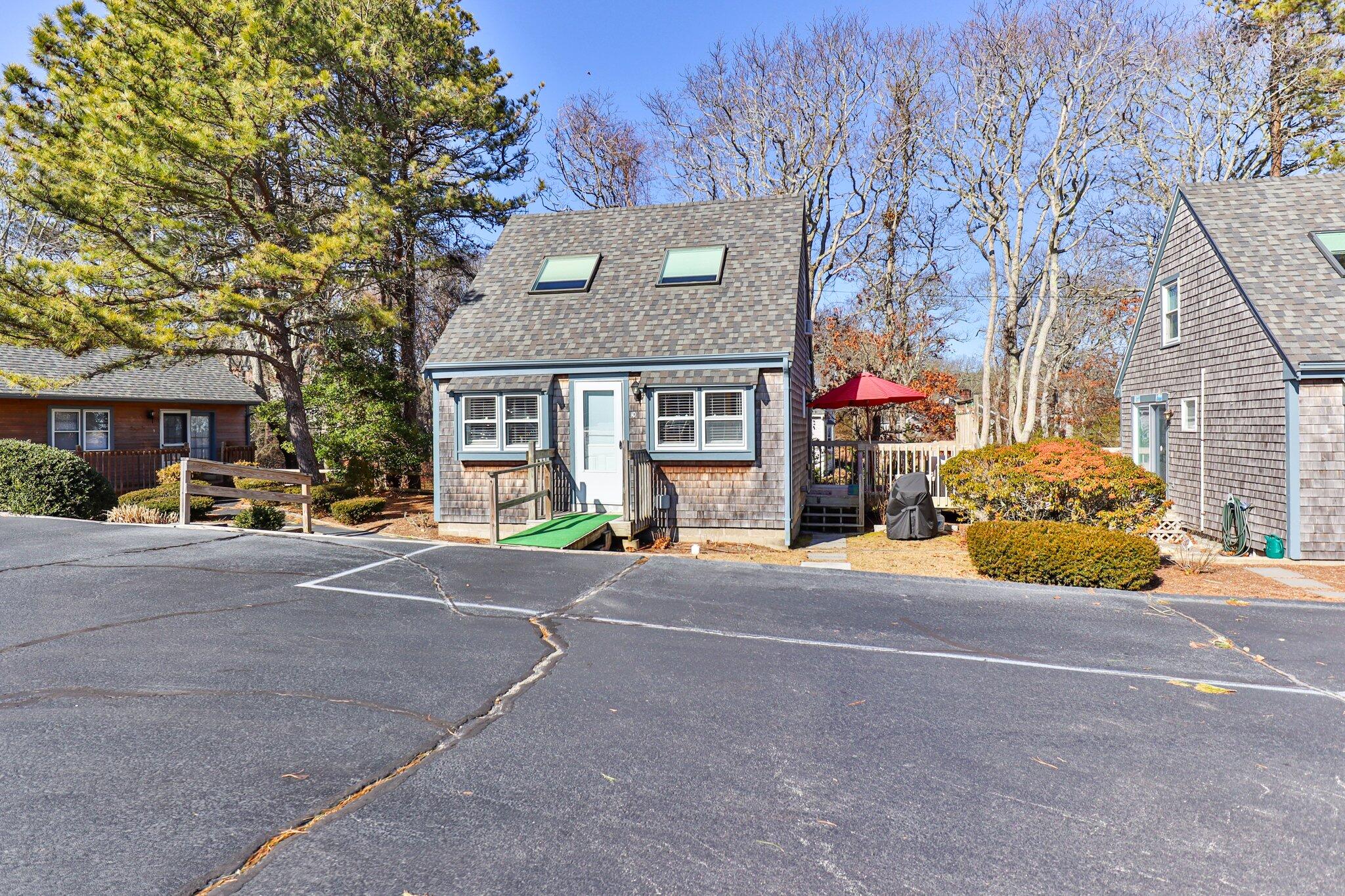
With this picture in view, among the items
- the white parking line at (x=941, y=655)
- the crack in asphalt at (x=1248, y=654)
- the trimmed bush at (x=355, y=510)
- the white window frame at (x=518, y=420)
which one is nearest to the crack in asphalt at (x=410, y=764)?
the white parking line at (x=941, y=655)

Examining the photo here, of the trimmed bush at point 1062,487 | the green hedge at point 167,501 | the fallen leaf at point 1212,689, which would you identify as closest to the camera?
the fallen leaf at point 1212,689

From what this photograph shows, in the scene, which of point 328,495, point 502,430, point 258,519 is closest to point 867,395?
point 502,430

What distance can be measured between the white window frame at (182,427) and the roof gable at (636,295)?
12620 mm

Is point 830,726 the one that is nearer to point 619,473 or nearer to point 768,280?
point 619,473

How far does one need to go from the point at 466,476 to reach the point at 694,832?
10497mm

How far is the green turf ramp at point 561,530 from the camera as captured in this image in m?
9.76

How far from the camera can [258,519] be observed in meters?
11.6

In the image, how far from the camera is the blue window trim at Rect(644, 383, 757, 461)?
11.5 metres

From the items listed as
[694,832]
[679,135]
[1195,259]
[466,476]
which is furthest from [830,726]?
[679,135]

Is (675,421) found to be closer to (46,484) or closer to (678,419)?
(678,419)

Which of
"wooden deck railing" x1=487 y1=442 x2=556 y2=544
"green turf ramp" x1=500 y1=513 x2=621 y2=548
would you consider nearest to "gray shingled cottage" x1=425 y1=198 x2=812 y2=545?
"wooden deck railing" x1=487 y1=442 x2=556 y2=544

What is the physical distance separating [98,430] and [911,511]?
20.5 metres

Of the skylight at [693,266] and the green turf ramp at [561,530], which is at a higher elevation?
the skylight at [693,266]

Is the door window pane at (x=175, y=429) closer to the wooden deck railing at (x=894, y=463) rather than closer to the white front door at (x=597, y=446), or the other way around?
the white front door at (x=597, y=446)
